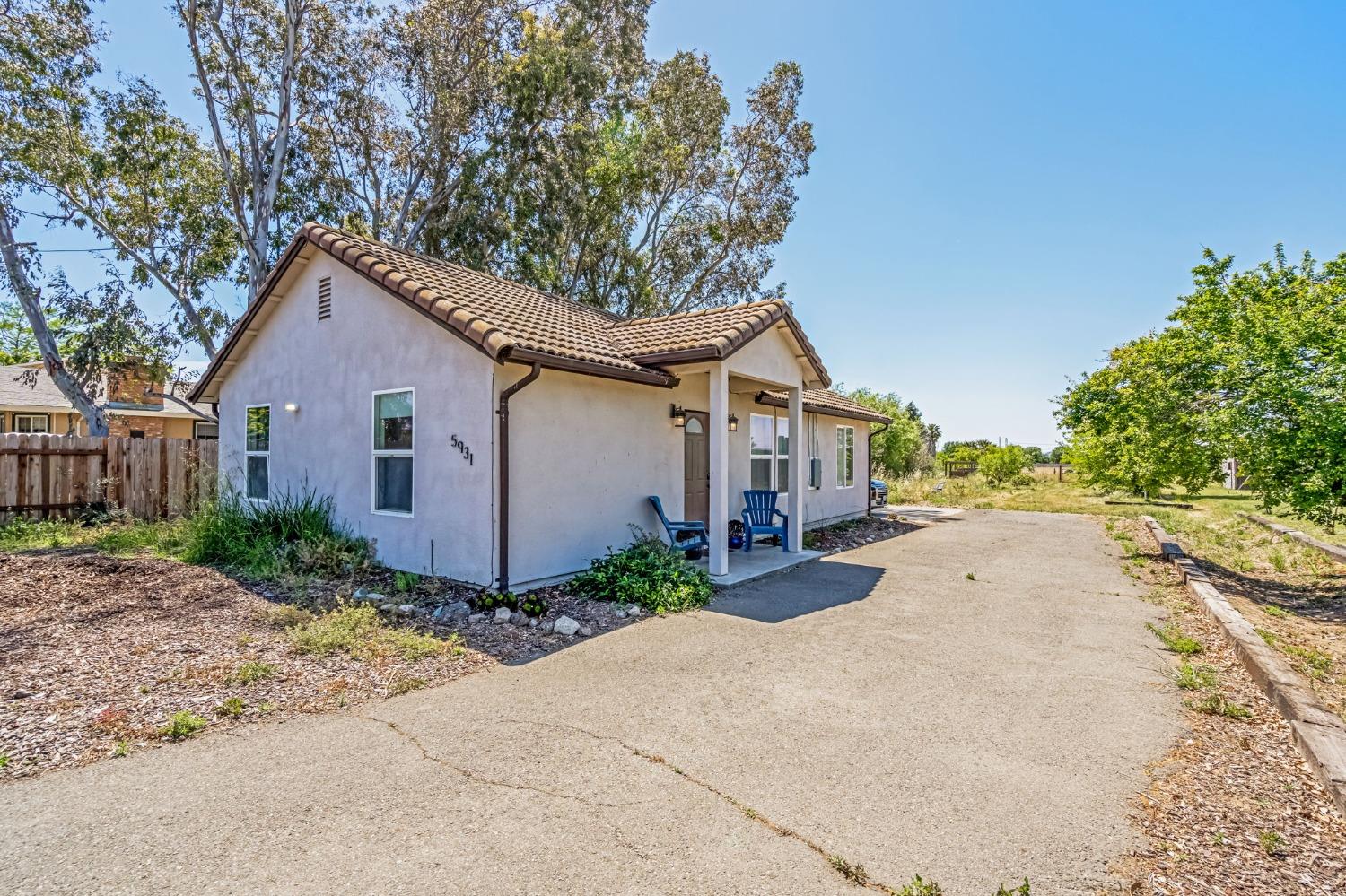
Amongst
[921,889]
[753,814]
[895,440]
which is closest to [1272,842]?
[921,889]

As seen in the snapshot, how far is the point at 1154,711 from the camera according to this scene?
450cm

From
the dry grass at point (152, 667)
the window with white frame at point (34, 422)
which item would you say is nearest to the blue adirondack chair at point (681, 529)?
the dry grass at point (152, 667)

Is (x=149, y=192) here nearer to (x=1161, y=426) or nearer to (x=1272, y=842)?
(x=1272, y=842)

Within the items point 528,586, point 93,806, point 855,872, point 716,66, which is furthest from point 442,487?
point 716,66

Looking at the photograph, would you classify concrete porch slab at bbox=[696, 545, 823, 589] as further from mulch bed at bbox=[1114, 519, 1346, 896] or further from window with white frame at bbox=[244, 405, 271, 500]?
window with white frame at bbox=[244, 405, 271, 500]

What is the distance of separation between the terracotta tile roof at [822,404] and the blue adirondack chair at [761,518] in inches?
77.1

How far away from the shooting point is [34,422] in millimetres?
23078

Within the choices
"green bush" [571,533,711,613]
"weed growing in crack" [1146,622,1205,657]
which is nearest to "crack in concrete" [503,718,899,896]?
"green bush" [571,533,711,613]

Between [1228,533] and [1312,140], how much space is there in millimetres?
8034

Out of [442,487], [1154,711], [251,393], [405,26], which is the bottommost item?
[1154,711]

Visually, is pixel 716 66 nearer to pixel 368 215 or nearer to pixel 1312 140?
pixel 368 215

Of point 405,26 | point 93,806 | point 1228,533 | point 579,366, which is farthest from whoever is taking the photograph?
point 405,26

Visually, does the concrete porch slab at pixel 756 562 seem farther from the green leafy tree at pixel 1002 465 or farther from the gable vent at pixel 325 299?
the green leafy tree at pixel 1002 465

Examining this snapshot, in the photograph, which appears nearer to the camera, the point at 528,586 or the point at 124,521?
the point at 528,586
